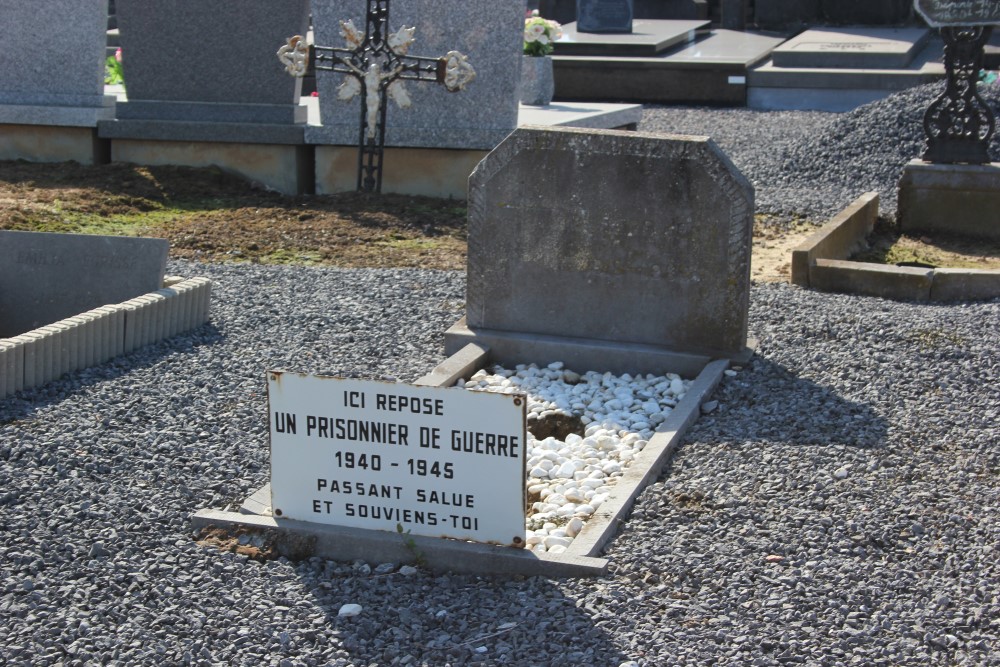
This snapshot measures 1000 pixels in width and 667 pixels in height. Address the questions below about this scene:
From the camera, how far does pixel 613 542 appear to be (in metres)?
4.01

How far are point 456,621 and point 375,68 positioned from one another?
22.9 feet

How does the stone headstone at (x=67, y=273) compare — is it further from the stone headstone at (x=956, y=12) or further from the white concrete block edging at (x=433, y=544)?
the stone headstone at (x=956, y=12)

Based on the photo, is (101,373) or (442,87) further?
(442,87)

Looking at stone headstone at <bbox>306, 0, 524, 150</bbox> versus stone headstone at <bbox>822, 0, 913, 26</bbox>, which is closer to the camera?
stone headstone at <bbox>306, 0, 524, 150</bbox>

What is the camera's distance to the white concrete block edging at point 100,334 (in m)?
5.30

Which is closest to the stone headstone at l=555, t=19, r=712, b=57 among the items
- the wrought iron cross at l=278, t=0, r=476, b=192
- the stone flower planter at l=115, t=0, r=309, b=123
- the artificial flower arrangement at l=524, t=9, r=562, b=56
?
the artificial flower arrangement at l=524, t=9, r=562, b=56

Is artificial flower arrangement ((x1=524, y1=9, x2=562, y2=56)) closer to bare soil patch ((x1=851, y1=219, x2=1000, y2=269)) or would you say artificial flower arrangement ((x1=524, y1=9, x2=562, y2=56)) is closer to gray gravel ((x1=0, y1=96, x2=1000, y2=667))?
bare soil patch ((x1=851, y1=219, x2=1000, y2=269))

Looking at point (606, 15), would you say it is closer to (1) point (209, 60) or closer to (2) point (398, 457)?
(1) point (209, 60)

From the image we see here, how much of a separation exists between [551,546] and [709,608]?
0.67 meters

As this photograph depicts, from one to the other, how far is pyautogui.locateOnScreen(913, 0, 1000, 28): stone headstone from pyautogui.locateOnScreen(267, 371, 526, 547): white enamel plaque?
7024 mm

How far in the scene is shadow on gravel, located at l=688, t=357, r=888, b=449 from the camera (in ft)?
16.1

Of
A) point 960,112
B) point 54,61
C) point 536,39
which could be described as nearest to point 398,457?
point 960,112

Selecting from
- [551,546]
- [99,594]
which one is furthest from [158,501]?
[551,546]

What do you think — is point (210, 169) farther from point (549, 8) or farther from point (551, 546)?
point (549, 8)
